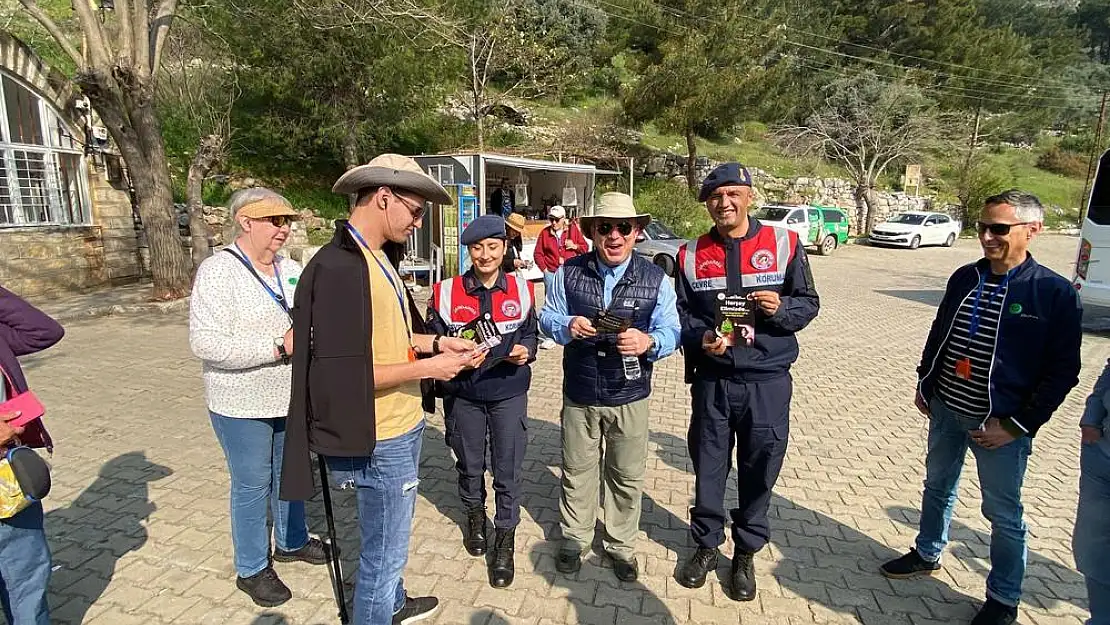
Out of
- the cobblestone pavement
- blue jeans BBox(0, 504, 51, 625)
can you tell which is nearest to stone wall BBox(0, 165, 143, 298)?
the cobblestone pavement

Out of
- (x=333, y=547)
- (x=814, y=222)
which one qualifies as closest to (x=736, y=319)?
(x=333, y=547)

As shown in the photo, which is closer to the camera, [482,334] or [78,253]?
[482,334]

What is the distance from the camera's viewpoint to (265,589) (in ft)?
9.30

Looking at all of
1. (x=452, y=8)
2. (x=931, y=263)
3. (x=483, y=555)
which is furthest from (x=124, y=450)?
(x=931, y=263)

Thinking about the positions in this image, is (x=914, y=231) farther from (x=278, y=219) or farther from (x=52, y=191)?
(x=52, y=191)

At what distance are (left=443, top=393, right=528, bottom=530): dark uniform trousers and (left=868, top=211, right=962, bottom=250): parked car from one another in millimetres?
25006

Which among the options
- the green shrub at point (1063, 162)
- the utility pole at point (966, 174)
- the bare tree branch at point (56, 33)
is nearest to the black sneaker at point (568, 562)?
the bare tree branch at point (56, 33)

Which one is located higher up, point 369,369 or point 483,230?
point 483,230

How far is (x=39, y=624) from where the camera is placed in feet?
7.53

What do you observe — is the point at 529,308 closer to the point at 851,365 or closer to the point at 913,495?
the point at 913,495

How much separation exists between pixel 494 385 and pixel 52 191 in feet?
40.6

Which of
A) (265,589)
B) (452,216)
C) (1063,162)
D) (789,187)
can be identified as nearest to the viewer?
(265,589)

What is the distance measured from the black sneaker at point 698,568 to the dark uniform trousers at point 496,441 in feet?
3.12

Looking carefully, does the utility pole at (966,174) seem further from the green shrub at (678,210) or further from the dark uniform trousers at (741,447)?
the dark uniform trousers at (741,447)
